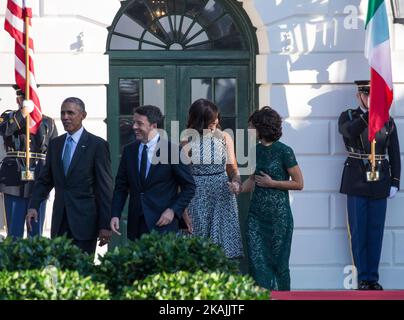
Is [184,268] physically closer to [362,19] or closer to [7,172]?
[7,172]

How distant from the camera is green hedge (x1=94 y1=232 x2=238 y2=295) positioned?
7762 millimetres

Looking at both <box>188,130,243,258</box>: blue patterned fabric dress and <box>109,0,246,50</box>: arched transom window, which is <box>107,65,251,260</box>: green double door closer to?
<box>109,0,246,50</box>: arched transom window

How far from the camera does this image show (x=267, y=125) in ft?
37.4

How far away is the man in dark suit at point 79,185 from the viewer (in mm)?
11172

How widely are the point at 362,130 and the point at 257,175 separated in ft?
7.76

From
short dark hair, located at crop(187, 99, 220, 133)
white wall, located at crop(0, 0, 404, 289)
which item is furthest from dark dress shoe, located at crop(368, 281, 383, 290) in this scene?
short dark hair, located at crop(187, 99, 220, 133)

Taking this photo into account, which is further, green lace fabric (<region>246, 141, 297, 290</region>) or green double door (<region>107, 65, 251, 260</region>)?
green double door (<region>107, 65, 251, 260</region>)

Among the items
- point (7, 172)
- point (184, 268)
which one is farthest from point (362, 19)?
point (184, 268)

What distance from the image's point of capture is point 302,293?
33.1 feet

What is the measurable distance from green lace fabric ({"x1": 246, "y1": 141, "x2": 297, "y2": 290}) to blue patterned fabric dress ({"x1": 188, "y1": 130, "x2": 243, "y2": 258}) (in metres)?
0.21

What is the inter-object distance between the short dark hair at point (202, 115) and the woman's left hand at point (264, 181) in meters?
0.65

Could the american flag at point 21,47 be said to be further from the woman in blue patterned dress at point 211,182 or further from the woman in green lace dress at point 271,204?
the woman in green lace dress at point 271,204

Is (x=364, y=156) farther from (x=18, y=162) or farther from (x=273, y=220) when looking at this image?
(x=18, y=162)

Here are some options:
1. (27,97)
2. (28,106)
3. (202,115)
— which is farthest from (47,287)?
(27,97)
